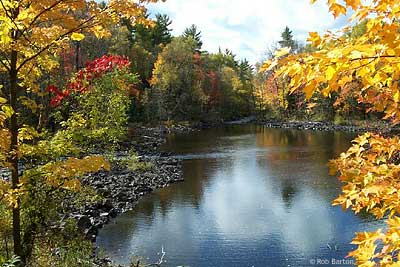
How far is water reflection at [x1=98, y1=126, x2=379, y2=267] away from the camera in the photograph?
34.6 feet

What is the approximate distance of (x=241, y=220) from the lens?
13.1 metres

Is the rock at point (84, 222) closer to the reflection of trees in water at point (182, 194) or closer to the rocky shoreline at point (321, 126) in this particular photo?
the reflection of trees in water at point (182, 194)

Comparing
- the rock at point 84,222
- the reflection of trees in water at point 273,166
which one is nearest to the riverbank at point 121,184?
the rock at point 84,222

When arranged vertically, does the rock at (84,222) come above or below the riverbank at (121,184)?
below

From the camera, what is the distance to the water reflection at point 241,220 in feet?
34.6

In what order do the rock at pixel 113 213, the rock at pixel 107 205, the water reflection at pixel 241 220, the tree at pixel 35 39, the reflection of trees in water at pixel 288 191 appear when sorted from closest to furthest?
the tree at pixel 35 39
the water reflection at pixel 241 220
the rock at pixel 113 213
the rock at pixel 107 205
the reflection of trees in water at pixel 288 191

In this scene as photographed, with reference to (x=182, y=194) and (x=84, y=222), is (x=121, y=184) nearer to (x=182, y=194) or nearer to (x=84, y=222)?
(x=182, y=194)

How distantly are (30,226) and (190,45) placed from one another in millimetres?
45779

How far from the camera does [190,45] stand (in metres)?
50.4
